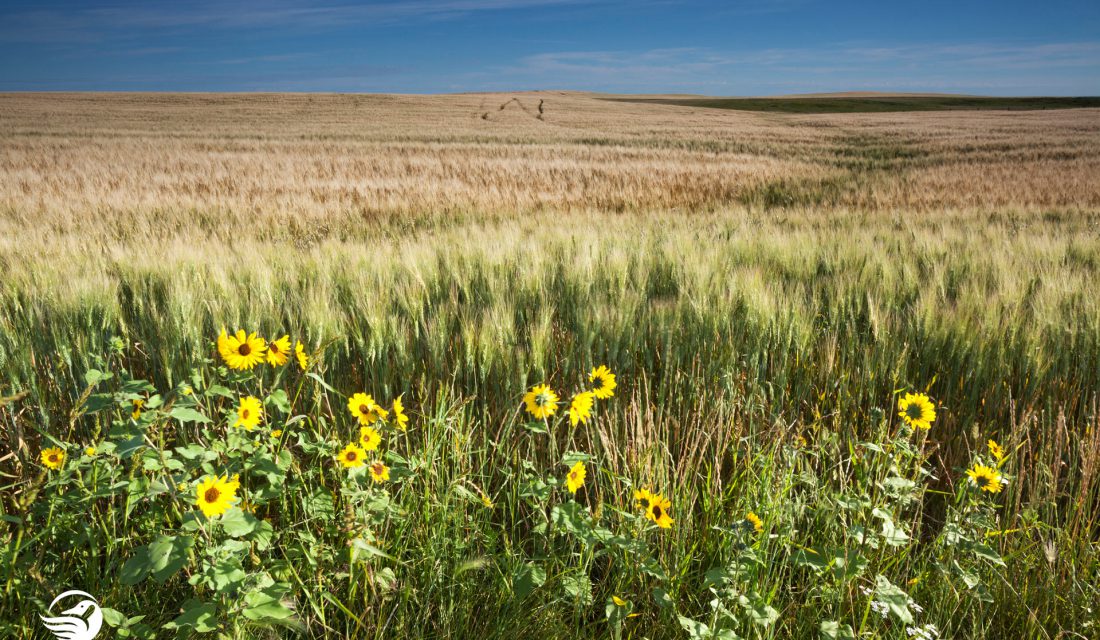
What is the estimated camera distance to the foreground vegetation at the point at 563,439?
130 cm

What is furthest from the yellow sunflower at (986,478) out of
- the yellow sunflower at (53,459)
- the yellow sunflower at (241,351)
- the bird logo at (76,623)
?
the yellow sunflower at (53,459)

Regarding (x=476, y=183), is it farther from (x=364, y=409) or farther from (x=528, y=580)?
(x=528, y=580)

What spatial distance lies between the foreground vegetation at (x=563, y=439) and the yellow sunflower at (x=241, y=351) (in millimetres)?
69

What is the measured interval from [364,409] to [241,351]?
0.32m

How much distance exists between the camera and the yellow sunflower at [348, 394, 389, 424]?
4.69 ft

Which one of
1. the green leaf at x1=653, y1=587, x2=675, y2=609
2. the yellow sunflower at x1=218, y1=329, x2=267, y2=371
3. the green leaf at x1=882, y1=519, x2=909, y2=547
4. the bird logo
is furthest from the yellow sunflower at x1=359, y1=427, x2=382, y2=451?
the green leaf at x1=882, y1=519, x2=909, y2=547

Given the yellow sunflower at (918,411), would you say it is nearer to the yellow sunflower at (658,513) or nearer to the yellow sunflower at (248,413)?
the yellow sunflower at (658,513)

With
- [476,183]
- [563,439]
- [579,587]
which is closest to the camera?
[579,587]

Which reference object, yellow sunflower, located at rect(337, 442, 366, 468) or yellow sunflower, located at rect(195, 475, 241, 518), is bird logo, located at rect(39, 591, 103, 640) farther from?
yellow sunflower, located at rect(337, 442, 366, 468)

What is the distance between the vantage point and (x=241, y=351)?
1.46m

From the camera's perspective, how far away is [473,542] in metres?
1.56

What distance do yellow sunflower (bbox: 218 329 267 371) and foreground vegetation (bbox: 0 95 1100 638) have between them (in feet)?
0.23

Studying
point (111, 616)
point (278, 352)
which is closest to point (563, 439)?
point (278, 352)

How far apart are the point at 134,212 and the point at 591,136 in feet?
65.4
